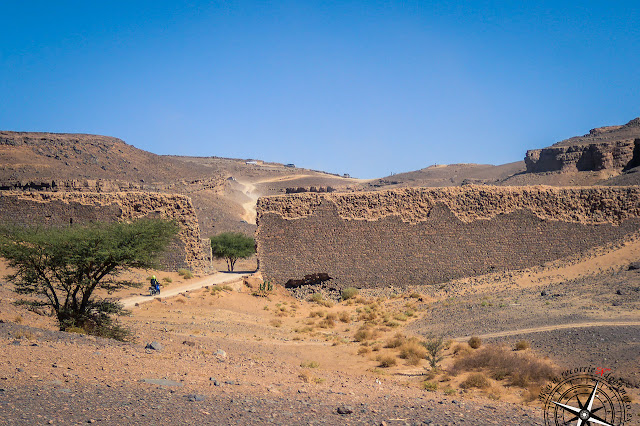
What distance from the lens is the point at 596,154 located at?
44.8 metres

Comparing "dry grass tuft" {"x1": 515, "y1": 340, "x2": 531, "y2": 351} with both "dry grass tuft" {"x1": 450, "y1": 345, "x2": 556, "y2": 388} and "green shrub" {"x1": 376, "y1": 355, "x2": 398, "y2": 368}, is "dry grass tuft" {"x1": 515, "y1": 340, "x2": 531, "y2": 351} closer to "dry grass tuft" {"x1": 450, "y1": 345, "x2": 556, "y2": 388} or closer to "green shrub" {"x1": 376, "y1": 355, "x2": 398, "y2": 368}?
"dry grass tuft" {"x1": 450, "y1": 345, "x2": 556, "y2": 388}

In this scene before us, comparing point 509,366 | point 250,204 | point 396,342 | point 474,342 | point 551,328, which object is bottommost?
point 396,342

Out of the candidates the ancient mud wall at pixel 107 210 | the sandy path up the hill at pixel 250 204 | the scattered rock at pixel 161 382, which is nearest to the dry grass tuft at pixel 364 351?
the scattered rock at pixel 161 382

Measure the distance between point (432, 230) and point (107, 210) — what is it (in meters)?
15.1

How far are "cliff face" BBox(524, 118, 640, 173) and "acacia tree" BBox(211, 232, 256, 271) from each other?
26490mm

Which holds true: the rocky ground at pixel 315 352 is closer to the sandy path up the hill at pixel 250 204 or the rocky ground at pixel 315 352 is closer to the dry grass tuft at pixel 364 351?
the dry grass tuft at pixel 364 351

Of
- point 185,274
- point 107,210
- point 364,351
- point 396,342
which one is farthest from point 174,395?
point 107,210

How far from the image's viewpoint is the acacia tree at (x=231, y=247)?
42250mm

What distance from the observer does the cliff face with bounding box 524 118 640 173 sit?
43.4 meters

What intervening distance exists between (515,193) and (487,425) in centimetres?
1827

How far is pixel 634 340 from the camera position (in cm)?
1194

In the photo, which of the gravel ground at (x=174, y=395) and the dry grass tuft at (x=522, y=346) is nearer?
the gravel ground at (x=174, y=395)

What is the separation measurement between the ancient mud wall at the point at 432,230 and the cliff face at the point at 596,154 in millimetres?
20787

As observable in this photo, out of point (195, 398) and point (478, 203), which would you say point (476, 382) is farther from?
point (478, 203)
